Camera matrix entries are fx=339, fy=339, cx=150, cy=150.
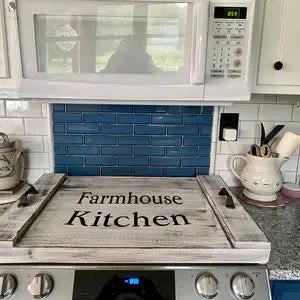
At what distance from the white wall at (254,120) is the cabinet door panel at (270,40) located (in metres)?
0.28

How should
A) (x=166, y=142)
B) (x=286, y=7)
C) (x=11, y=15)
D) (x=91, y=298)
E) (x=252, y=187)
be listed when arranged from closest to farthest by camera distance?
1. (x=91, y=298)
2. (x=11, y=15)
3. (x=286, y=7)
4. (x=252, y=187)
5. (x=166, y=142)

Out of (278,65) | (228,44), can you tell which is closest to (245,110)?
(278,65)

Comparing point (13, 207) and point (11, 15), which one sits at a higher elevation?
point (11, 15)

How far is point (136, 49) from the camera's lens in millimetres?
1066

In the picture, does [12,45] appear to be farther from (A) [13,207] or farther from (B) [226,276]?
(B) [226,276]

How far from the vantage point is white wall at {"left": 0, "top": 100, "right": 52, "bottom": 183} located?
144 cm

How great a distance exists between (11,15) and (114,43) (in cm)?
32

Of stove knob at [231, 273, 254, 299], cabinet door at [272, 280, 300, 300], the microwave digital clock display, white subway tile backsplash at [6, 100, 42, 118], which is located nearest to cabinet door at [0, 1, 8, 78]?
white subway tile backsplash at [6, 100, 42, 118]

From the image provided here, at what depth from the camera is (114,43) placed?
1.05 meters

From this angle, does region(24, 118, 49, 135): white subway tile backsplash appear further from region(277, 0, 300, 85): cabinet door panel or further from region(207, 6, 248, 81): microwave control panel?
region(277, 0, 300, 85): cabinet door panel

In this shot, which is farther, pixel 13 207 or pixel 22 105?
pixel 22 105

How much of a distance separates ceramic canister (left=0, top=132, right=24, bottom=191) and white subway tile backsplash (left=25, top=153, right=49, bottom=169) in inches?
4.0

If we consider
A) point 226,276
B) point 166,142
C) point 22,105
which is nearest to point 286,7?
point 166,142

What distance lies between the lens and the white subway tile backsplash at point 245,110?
1.47m
